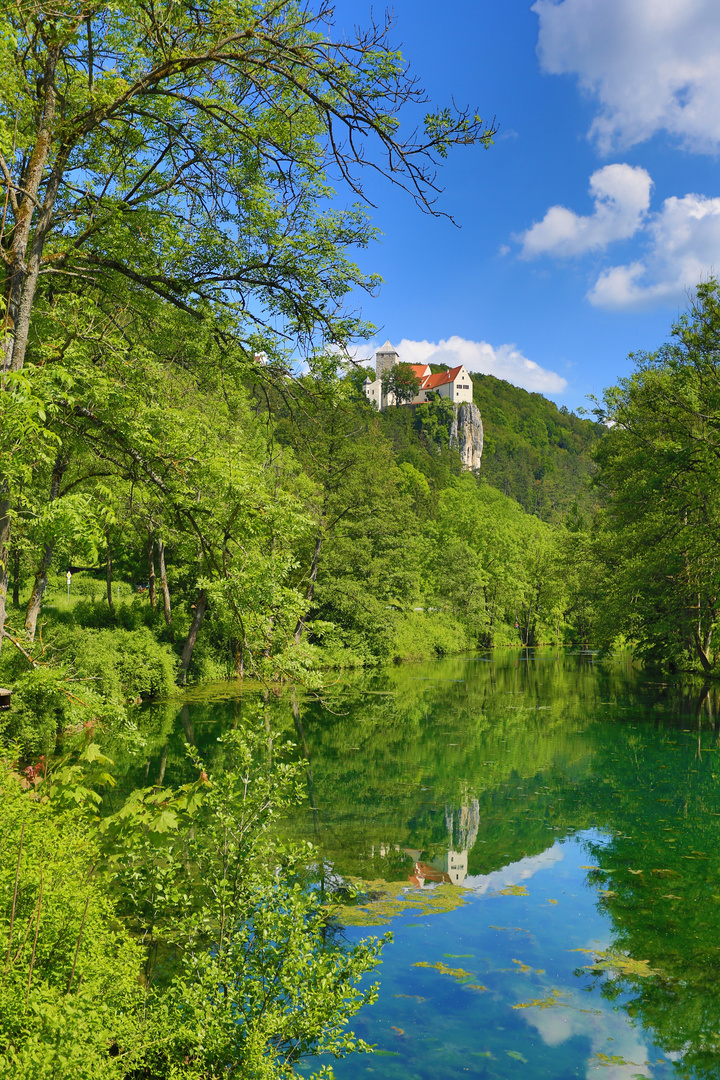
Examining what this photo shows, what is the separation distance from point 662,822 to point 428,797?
390 cm

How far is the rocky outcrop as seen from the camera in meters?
122

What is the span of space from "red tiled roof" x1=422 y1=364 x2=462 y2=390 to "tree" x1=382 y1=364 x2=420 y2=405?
7.89 ft

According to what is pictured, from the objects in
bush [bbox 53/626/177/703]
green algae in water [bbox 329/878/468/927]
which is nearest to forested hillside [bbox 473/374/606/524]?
bush [bbox 53/626/177/703]

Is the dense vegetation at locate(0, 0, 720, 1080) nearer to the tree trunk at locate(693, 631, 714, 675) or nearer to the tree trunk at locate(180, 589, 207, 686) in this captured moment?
the tree trunk at locate(180, 589, 207, 686)

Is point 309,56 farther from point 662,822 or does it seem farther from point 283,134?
point 662,822

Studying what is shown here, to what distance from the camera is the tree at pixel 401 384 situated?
12744 cm

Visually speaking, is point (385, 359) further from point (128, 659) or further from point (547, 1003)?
point (547, 1003)

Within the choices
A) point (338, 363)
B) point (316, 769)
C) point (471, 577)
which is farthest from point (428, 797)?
point (471, 577)

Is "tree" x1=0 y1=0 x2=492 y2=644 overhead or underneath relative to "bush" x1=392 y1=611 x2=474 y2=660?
overhead

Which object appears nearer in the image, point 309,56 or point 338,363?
point 309,56

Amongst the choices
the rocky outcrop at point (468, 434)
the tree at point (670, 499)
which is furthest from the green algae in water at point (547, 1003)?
the rocky outcrop at point (468, 434)

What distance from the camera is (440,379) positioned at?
139375mm

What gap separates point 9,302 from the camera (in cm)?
523

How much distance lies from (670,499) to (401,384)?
112m
